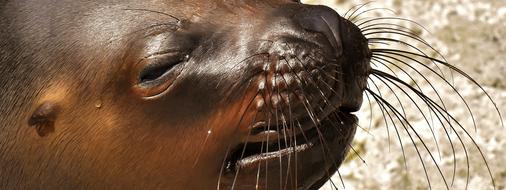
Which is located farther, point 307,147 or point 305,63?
point 307,147

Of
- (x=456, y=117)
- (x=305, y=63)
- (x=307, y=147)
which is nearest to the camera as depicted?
(x=305, y=63)

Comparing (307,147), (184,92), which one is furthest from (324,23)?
(184,92)

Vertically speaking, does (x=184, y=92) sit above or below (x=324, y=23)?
below

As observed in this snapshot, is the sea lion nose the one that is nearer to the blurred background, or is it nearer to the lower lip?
the lower lip

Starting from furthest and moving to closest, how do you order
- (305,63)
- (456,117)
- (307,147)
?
(456,117), (307,147), (305,63)

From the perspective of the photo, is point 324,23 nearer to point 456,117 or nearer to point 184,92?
point 184,92

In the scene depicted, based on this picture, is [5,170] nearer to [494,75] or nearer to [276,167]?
[276,167]

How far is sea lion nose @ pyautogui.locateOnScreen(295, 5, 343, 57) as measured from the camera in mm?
4203

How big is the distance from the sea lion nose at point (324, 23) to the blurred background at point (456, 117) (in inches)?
72.6

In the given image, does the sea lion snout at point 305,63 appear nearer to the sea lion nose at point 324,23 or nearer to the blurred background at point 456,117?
the sea lion nose at point 324,23

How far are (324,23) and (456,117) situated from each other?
2609mm

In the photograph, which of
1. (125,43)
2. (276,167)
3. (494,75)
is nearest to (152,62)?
(125,43)

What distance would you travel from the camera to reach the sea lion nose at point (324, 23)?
4.20 meters

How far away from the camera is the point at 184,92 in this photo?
4.17 meters
